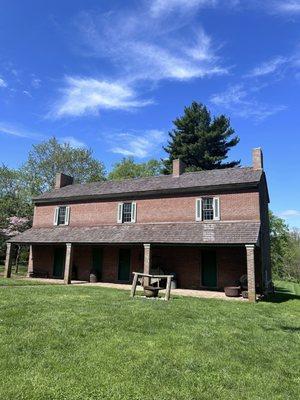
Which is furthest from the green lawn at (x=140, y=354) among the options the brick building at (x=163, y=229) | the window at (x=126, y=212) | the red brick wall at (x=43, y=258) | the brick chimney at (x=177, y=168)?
the red brick wall at (x=43, y=258)

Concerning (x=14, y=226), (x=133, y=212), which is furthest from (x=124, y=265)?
(x=14, y=226)

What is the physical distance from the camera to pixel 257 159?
22.9 metres

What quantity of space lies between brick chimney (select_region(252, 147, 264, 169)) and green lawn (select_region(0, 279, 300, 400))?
42.5 ft

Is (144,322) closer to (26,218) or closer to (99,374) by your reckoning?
(99,374)

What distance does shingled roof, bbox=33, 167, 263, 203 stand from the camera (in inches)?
861

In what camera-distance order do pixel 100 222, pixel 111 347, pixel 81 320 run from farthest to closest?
pixel 100 222 < pixel 81 320 < pixel 111 347

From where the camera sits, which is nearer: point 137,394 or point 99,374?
point 137,394

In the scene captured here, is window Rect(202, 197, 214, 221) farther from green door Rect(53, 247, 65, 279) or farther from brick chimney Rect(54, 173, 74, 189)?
brick chimney Rect(54, 173, 74, 189)

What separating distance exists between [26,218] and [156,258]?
64.4 ft

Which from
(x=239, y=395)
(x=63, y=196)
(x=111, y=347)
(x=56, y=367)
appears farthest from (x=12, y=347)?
(x=63, y=196)

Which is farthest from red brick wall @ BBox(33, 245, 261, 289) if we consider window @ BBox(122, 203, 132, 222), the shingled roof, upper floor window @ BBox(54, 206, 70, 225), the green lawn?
the green lawn

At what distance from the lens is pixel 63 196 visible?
27.5 meters

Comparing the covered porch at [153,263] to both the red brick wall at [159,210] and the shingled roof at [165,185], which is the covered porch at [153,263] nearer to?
the red brick wall at [159,210]

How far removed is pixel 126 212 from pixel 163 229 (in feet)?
12.7
